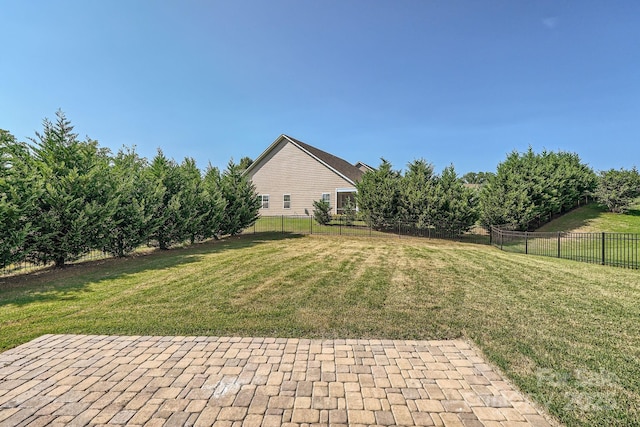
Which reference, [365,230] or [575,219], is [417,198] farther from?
[575,219]

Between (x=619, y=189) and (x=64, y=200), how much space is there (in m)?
35.0

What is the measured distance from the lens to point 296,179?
25.4 metres

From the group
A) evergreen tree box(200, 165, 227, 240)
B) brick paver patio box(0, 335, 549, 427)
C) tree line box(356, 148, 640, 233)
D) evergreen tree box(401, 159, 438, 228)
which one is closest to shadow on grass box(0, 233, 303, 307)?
brick paver patio box(0, 335, 549, 427)

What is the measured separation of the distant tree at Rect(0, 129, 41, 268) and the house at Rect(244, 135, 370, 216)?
56.4ft

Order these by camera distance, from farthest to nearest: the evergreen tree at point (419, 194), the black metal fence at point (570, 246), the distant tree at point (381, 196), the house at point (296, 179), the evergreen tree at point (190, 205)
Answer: the house at point (296, 179) < the distant tree at point (381, 196) < the evergreen tree at point (419, 194) < the evergreen tree at point (190, 205) < the black metal fence at point (570, 246)

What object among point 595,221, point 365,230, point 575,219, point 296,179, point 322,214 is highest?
point 296,179

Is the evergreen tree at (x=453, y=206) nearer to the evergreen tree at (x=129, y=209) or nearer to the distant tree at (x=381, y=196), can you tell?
the distant tree at (x=381, y=196)

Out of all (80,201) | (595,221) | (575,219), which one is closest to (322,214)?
(80,201)

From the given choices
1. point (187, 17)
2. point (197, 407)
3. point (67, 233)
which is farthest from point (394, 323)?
point (187, 17)

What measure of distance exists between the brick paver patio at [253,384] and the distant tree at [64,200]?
622 centimetres

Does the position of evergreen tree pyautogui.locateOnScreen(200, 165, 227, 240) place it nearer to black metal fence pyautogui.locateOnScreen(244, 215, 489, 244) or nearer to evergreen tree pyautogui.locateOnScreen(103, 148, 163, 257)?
evergreen tree pyautogui.locateOnScreen(103, 148, 163, 257)

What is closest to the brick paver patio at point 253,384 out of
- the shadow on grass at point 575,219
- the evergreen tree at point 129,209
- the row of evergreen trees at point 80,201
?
the row of evergreen trees at point 80,201

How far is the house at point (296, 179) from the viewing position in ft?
78.7

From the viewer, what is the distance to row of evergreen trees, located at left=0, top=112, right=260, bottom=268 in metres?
7.55
